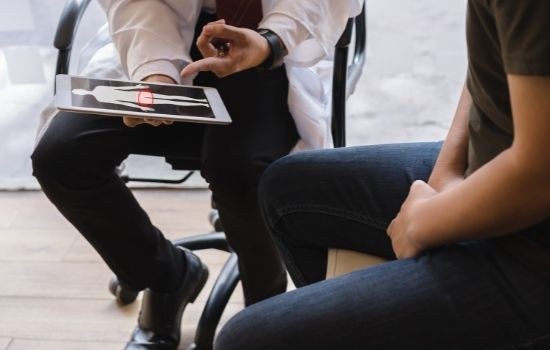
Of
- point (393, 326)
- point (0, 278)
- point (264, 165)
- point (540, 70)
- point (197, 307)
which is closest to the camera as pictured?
point (540, 70)

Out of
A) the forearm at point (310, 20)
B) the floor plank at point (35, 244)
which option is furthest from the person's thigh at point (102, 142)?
the floor plank at point (35, 244)

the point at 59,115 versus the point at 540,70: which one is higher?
the point at 540,70

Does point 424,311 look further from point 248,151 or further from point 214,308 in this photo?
point 214,308

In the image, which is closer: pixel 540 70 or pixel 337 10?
pixel 540 70

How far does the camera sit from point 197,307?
1.60m

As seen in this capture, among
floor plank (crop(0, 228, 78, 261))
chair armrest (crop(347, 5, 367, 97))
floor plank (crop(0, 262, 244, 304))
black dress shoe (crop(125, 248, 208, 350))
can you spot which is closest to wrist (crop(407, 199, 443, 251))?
chair armrest (crop(347, 5, 367, 97))

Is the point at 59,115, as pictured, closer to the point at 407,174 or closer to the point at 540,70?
the point at 407,174

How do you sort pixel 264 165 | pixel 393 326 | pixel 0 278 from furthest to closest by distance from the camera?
pixel 0 278 → pixel 264 165 → pixel 393 326

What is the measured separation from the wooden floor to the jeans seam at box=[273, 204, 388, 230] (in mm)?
564

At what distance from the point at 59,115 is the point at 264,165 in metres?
0.37

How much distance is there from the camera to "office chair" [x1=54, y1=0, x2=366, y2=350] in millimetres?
1239

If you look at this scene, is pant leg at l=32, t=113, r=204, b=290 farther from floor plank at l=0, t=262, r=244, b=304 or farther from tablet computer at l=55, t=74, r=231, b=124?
floor plank at l=0, t=262, r=244, b=304

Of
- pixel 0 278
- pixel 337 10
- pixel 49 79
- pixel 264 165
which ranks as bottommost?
pixel 0 278

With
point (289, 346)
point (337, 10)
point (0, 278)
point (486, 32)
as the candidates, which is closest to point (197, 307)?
point (0, 278)
